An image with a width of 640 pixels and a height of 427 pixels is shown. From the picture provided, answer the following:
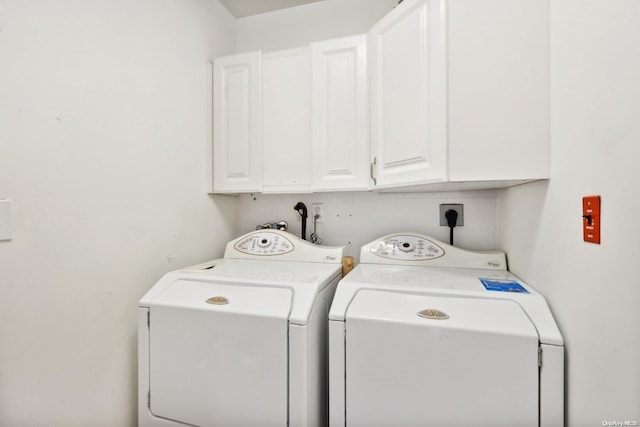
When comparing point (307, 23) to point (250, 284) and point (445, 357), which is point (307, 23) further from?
point (445, 357)

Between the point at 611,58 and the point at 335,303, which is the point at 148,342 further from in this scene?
the point at 611,58

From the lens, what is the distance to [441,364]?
0.88 m

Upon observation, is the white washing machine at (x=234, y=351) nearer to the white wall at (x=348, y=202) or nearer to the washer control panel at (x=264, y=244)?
the washer control panel at (x=264, y=244)

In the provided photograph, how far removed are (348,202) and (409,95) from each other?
→ 812 millimetres

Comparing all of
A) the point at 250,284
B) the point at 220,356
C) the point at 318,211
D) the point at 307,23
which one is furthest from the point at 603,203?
the point at 307,23

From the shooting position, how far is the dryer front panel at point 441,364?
82 cm

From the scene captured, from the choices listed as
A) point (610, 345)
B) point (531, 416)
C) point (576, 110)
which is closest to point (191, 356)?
point (531, 416)

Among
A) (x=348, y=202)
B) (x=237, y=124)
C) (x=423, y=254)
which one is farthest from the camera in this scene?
(x=348, y=202)

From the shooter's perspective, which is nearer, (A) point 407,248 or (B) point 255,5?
(A) point 407,248

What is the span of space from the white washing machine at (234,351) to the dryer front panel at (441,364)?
6.5 inches

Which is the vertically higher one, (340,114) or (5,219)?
(340,114)

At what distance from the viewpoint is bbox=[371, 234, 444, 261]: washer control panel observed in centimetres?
152

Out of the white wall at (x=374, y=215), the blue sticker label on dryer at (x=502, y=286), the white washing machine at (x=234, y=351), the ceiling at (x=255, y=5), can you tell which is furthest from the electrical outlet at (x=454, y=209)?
the ceiling at (x=255, y=5)

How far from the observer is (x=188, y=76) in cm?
161
